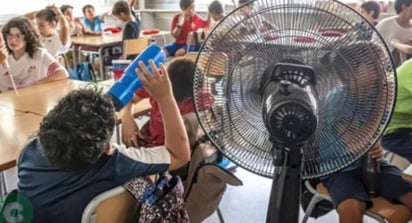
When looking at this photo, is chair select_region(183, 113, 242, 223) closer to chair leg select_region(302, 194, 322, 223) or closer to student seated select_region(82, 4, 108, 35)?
chair leg select_region(302, 194, 322, 223)

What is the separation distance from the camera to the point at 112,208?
1042 mm

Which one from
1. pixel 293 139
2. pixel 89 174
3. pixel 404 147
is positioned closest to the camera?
pixel 293 139

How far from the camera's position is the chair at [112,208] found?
1004mm

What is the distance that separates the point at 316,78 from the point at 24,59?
2.10 metres

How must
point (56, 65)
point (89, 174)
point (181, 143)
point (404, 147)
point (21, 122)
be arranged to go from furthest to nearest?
point (56, 65)
point (404, 147)
point (21, 122)
point (181, 143)
point (89, 174)

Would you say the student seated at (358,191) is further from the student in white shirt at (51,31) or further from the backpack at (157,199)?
the student in white shirt at (51,31)

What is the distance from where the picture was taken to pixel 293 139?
63 centimetres

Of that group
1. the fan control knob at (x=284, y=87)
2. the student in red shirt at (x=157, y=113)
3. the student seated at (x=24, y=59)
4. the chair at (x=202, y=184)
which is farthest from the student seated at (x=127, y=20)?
the fan control knob at (x=284, y=87)

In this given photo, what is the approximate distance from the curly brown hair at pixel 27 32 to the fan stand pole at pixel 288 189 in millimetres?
2124

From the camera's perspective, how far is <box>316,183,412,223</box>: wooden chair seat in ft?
4.90

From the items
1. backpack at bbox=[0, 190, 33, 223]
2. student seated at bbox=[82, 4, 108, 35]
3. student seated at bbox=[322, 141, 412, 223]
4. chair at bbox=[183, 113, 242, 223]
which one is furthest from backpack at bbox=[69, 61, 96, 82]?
backpack at bbox=[0, 190, 33, 223]

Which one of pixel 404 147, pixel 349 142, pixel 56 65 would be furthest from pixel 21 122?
pixel 404 147

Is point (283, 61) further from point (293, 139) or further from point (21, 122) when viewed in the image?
point (21, 122)

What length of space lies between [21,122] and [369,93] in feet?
4.77
